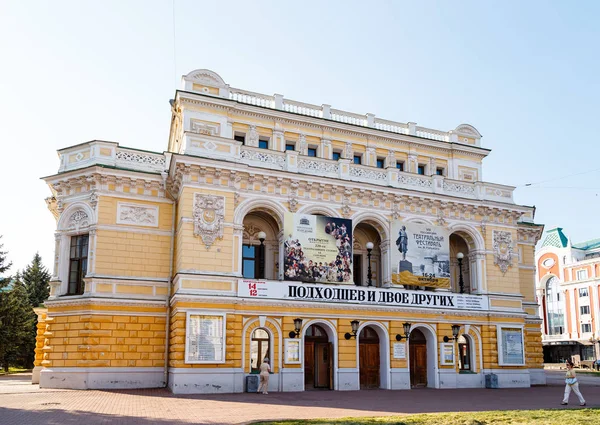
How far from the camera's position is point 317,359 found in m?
28.6

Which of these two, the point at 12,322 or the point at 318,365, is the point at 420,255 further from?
the point at 12,322

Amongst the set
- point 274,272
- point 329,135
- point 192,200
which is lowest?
point 274,272

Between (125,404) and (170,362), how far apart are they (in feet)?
22.4

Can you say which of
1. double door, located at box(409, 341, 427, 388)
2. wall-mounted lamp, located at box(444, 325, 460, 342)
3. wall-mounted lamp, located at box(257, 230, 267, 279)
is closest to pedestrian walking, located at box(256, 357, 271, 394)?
wall-mounted lamp, located at box(257, 230, 267, 279)

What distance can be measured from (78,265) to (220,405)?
41.1 feet

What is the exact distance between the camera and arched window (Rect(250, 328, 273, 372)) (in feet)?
88.5

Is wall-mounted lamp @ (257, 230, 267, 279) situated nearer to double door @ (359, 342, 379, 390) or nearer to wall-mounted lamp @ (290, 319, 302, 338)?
wall-mounted lamp @ (290, 319, 302, 338)

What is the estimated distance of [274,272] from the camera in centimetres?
2980

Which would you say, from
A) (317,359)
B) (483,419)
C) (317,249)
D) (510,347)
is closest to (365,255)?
(317,249)

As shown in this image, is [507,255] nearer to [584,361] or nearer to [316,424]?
[316,424]

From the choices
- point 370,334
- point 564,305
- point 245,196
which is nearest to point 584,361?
point 564,305

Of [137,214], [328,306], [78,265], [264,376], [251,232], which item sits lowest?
[264,376]

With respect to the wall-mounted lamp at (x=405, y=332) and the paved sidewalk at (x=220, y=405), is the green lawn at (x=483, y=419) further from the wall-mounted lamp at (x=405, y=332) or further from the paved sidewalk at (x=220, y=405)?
the wall-mounted lamp at (x=405, y=332)

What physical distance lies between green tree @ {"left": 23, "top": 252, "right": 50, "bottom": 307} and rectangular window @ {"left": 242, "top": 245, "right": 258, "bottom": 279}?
35.2 meters
